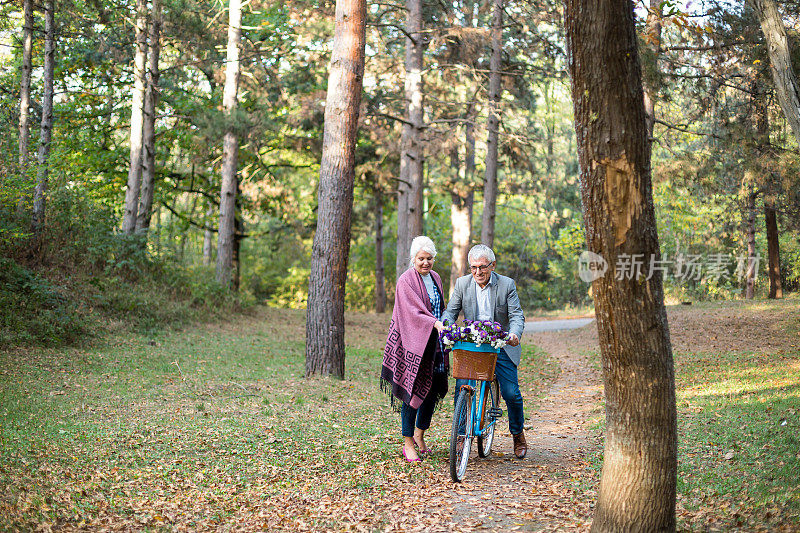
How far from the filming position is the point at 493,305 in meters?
6.22

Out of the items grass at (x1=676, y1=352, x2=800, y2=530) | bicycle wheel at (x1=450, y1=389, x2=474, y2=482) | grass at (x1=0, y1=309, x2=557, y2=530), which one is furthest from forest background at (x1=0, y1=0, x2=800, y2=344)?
bicycle wheel at (x1=450, y1=389, x2=474, y2=482)

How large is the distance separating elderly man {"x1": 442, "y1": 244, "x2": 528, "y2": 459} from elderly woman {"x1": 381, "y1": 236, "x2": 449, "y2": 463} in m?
0.23

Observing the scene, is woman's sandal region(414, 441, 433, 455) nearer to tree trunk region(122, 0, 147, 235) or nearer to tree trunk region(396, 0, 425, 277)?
tree trunk region(396, 0, 425, 277)

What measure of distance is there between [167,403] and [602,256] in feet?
20.9

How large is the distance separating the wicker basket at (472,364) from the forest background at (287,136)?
6956mm

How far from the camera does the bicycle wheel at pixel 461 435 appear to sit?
5594 mm

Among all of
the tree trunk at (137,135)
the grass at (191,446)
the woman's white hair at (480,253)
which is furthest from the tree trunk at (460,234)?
the woman's white hair at (480,253)

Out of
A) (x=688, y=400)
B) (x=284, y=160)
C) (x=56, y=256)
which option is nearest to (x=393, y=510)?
(x=688, y=400)

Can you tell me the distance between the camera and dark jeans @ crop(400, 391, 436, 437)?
6.29 metres

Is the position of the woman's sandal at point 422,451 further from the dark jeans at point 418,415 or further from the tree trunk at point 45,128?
the tree trunk at point 45,128

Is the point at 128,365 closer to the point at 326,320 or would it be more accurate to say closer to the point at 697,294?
the point at 326,320

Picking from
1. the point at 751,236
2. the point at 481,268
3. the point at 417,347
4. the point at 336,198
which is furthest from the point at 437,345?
the point at 751,236

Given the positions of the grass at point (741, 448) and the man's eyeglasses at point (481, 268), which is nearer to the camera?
the grass at point (741, 448)

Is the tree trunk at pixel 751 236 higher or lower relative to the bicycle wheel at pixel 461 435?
higher
